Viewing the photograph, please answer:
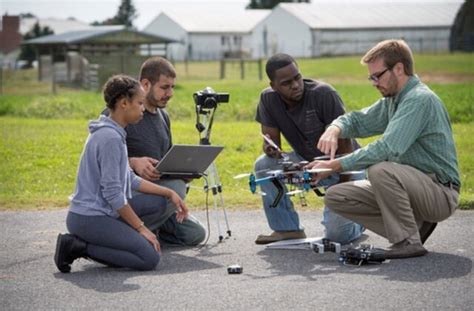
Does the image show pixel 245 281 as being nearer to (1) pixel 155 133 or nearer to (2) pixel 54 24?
(1) pixel 155 133

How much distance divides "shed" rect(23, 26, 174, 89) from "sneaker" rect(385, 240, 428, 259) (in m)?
39.4

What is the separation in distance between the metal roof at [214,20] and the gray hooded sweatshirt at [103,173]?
96375 mm

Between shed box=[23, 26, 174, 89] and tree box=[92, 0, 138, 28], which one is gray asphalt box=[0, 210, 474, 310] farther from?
tree box=[92, 0, 138, 28]

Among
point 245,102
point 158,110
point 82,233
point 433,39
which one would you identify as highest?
point 158,110

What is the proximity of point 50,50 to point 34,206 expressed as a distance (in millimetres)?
48739

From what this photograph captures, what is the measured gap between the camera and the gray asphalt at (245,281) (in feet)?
21.3

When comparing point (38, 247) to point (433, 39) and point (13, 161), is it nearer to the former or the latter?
point (13, 161)

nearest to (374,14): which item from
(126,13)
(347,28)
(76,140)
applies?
(347,28)

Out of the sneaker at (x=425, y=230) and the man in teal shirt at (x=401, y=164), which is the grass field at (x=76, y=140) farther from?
the sneaker at (x=425, y=230)

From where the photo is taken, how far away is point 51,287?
7164 mm

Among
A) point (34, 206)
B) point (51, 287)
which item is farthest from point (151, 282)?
point (34, 206)

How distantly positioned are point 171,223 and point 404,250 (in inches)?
83.5

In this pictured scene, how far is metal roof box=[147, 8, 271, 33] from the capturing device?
10519 centimetres

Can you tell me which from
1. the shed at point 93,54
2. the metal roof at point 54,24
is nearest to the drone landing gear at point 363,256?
the shed at point 93,54
